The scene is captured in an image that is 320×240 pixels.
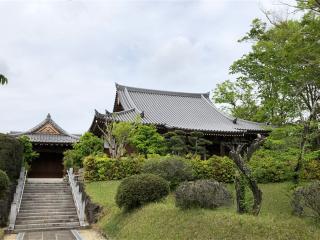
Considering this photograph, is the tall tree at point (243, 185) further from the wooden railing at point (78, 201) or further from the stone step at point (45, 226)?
the stone step at point (45, 226)

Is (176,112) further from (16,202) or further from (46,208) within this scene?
(16,202)

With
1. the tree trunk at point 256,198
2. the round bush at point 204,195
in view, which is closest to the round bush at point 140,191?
the round bush at point 204,195

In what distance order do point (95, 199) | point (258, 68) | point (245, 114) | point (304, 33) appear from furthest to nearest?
point (245, 114) < point (258, 68) < point (95, 199) < point (304, 33)

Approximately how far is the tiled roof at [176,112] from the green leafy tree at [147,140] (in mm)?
2215

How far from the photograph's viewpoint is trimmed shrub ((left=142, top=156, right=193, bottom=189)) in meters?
15.6

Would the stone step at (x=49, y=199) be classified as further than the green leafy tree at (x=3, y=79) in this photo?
Yes

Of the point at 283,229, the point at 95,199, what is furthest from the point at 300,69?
the point at 95,199

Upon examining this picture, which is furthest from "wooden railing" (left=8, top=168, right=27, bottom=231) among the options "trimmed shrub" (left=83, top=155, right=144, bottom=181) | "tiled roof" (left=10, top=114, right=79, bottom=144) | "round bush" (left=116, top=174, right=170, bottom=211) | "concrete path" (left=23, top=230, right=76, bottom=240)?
"tiled roof" (left=10, top=114, right=79, bottom=144)

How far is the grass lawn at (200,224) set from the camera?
7531 millimetres

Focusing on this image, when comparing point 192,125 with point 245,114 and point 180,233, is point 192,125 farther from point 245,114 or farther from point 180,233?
point 180,233

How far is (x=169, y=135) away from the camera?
22875 millimetres

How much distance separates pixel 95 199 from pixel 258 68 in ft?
57.6

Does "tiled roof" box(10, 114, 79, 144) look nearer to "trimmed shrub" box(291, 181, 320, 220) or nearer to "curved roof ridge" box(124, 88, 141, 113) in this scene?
"curved roof ridge" box(124, 88, 141, 113)

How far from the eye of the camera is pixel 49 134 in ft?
109
